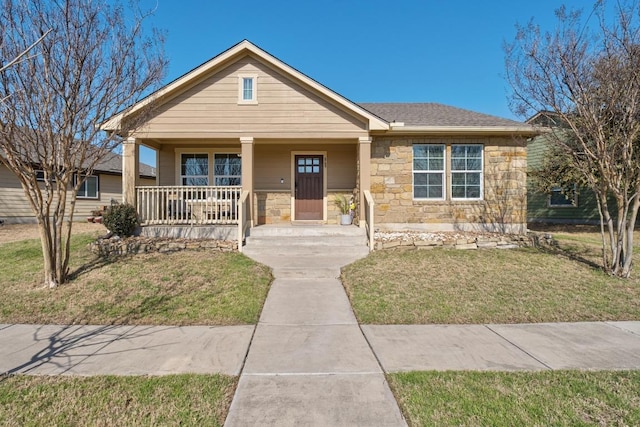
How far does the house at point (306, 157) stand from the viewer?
9305mm

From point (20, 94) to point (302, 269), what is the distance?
5.56 meters

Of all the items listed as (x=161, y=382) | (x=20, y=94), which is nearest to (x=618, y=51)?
(x=161, y=382)

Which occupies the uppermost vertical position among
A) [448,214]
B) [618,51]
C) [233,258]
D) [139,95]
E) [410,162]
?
[618,51]

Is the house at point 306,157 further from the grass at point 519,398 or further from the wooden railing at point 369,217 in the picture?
the grass at point 519,398

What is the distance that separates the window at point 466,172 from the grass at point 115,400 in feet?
30.6

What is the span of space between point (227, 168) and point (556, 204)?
17.1m

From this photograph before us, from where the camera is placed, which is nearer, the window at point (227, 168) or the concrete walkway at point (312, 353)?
the concrete walkway at point (312, 353)

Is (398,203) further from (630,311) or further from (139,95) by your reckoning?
(139,95)

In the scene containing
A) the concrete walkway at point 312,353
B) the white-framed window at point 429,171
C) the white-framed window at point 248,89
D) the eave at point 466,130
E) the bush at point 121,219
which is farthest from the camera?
the white-framed window at point 429,171

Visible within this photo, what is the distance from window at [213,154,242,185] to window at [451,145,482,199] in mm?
7121

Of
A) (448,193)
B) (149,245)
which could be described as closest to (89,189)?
(149,245)

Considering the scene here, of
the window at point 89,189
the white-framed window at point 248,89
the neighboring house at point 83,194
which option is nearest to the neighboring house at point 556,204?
the white-framed window at point 248,89

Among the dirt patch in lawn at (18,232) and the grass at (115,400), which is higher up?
the dirt patch in lawn at (18,232)

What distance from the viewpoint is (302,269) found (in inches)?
274
